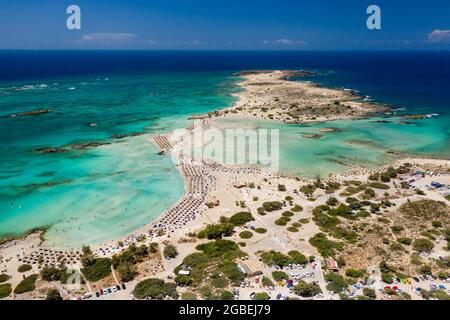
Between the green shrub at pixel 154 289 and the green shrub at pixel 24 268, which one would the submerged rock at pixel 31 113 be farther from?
the green shrub at pixel 154 289

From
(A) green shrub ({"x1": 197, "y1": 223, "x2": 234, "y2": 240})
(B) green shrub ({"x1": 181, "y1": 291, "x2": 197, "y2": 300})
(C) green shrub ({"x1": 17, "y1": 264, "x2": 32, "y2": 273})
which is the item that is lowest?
(B) green shrub ({"x1": 181, "y1": 291, "x2": 197, "y2": 300})

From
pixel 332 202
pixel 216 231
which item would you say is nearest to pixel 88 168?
pixel 216 231

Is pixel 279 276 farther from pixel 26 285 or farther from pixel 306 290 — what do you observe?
pixel 26 285

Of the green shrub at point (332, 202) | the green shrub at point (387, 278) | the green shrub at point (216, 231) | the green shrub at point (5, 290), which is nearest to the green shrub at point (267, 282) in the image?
the green shrub at point (216, 231)

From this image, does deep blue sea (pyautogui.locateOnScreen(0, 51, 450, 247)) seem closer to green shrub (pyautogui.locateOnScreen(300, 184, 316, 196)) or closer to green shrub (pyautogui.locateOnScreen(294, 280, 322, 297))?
green shrub (pyautogui.locateOnScreen(300, 184, 316, 196))

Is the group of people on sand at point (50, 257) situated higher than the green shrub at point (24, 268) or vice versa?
the group of people on sand at point (50, 257)

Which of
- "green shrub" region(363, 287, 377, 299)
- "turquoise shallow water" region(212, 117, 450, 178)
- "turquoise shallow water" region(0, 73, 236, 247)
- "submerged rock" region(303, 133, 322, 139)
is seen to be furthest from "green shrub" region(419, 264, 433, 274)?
"submerged rock" region(303, 133, 322, 139)
